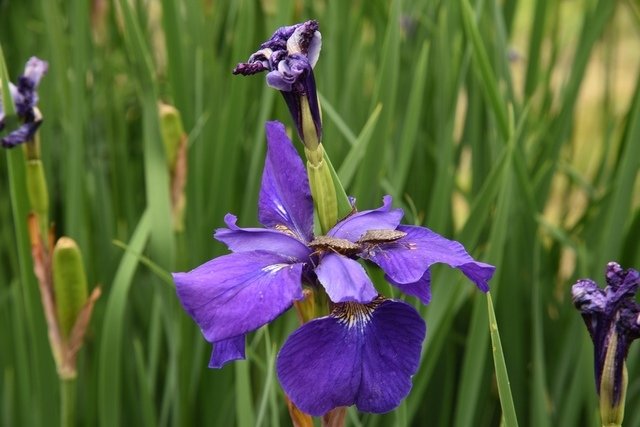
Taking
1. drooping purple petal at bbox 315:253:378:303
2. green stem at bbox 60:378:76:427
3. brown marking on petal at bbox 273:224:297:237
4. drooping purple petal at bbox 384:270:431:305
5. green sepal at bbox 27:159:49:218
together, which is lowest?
green stem at bbox 60:378:76:427

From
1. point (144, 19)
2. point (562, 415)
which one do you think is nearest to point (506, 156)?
point (562, 415)

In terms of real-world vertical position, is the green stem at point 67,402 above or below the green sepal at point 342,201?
below

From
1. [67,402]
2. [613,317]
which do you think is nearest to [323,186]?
[613,317]

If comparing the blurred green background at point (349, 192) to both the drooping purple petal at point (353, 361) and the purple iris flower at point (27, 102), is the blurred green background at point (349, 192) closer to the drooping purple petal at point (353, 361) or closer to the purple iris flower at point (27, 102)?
the purple iris flower at point (27, 102)

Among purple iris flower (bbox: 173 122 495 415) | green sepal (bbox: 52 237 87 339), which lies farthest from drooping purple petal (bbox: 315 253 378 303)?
green sepal (bbox: 52 237 87 339)

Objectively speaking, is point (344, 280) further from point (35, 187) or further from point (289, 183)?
point (35, 187)

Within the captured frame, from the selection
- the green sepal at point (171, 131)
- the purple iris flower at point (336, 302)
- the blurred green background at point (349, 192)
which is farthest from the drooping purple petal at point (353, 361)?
the green sepal at point (171, 131)

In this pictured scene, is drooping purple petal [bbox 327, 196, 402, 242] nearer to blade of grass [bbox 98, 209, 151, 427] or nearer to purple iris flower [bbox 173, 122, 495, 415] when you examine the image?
purple iris flower [bbox 173, 122, 495, 415]
